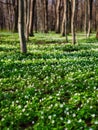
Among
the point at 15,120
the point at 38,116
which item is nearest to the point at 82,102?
the point at 38,116

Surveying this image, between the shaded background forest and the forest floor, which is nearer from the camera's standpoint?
the forest floor

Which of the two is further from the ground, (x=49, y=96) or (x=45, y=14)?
(x=45, y=14)

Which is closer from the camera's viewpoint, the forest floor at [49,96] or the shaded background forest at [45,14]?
the forest floor at [49,96]

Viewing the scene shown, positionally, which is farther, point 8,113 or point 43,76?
point 43,76

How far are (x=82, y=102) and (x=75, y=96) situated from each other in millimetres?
539

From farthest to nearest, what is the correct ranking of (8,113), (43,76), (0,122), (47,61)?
(47,61), (43,76), (8,113), (0,122)

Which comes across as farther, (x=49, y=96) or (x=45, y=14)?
(x=45, y=14)

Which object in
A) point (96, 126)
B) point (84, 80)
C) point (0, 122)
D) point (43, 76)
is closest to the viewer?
point (96, 126)

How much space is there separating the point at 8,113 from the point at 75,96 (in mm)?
2228

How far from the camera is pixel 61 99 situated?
1005cm

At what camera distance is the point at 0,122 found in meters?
8.72

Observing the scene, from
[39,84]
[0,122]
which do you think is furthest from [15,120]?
[39,84]

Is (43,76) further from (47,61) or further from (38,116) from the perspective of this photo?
(38,116)

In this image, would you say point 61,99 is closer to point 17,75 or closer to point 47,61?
point 17,75
